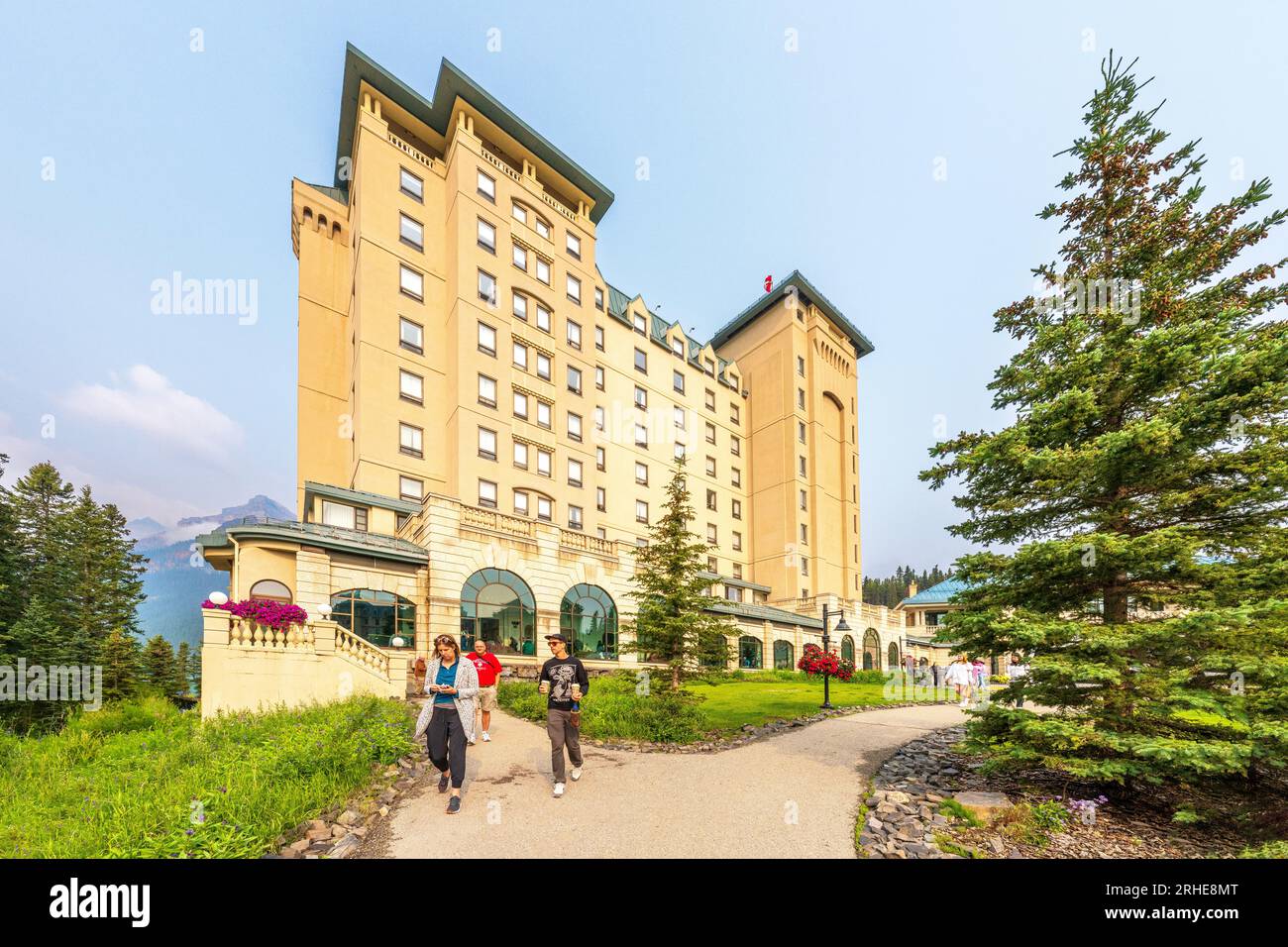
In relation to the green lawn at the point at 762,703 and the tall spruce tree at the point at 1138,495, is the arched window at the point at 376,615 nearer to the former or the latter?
the green lawn at the point at 762,703

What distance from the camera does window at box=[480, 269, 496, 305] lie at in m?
31.7

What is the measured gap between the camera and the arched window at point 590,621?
26922mm

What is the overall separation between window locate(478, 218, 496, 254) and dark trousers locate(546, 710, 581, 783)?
102ft

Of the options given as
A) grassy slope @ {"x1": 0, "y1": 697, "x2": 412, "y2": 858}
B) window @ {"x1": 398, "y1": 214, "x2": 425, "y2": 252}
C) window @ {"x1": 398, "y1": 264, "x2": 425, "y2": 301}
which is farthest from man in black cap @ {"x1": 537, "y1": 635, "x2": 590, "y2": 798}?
window @ {"x1": 398, "y1": 214, "x2": 425, "y2": 252}

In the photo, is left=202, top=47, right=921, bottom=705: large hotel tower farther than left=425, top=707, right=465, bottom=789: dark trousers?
Yes

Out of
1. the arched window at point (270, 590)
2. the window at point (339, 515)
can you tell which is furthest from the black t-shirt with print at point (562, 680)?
the window at point (339, 515)

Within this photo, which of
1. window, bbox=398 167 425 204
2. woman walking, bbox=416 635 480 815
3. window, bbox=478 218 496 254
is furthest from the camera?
window, bbox=478 218 496 254

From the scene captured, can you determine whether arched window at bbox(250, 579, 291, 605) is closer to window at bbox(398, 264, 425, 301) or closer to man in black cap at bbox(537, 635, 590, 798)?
man in black cap at bbox(537, 635, 590, 798)

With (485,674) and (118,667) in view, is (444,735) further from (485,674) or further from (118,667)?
(118,667)

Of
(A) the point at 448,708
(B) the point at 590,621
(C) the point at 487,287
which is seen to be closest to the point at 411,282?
(C) the point at 487,287

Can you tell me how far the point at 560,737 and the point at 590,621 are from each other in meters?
20.5

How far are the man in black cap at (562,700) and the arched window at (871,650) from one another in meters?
42.5
